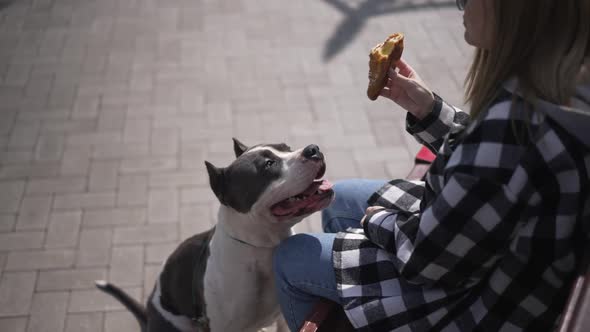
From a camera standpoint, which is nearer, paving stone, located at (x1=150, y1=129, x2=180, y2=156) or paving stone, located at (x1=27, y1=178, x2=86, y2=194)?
paving stone, located at (x1=27, y1=178, x2=86, y2=194)

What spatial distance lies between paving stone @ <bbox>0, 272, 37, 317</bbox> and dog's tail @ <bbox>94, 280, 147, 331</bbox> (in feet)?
2.27

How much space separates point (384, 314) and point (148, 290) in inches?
80.9

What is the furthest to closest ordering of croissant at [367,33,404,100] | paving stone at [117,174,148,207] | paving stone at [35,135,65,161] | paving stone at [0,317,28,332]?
paving stone at [35,135,65,161], paving stone at [117,174,148,207], paving stone at [0,317,28,332], croissant at [367,33,404,100]

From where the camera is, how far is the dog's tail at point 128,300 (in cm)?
323

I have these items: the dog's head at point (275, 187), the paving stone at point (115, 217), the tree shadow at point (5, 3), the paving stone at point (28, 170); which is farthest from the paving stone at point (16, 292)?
the tree shadow at point (5, 3)

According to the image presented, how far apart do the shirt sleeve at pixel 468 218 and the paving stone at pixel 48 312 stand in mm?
2391

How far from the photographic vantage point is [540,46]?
5.88ft

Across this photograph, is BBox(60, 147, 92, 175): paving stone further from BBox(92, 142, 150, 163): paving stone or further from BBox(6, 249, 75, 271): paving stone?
BBox(6, 249, 75, 271): paving stone

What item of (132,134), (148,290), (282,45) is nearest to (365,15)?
(282,45)

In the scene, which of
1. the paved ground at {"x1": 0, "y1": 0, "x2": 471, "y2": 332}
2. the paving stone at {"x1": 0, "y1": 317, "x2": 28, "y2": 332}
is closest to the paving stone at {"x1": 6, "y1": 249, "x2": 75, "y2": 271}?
the paved ground at {"x1": 0, "y1": 0, "x2": 471, "y2": 332}

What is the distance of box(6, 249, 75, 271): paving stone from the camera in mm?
3838

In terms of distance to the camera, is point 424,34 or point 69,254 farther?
point 424,34

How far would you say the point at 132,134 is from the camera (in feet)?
16.3

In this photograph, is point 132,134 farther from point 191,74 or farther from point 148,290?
point 148,290
